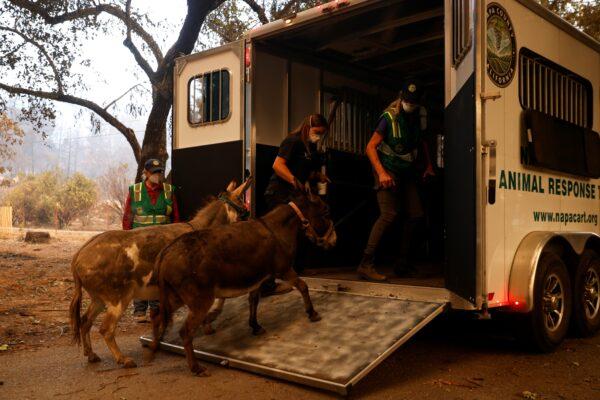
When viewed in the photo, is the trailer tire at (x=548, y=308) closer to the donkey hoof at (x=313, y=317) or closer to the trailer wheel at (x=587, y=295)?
the trailer wheel at (x=587, y=295)

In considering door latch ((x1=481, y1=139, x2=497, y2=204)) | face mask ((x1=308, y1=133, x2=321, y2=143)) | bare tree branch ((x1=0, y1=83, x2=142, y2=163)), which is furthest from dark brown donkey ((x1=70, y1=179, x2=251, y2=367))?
bare tree branch ((x1=0, y1=83, x2=142, y2=163))

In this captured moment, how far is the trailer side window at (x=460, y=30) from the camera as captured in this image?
4.59 metres

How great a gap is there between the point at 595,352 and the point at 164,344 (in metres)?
4.08

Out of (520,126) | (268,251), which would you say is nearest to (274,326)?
(268,251)

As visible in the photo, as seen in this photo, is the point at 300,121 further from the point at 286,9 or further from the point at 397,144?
the point at 286,9

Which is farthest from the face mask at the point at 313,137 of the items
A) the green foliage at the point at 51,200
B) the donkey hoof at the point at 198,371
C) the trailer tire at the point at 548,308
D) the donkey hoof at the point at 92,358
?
the green foliage at the point at 51,200

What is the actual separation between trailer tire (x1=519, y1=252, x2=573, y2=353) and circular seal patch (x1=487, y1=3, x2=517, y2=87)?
1.66 metres

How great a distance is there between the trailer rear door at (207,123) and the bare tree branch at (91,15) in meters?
8.40

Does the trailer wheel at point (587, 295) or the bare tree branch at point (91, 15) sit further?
the bare tree branch at point (91, 15)

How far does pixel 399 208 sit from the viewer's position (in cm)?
600

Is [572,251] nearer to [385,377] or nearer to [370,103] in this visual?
[385,377]

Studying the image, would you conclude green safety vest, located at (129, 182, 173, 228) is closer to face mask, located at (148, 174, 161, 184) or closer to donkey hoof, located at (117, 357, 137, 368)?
face mask, located at (148, 174, 161, 184)

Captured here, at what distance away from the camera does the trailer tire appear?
5.01 meters

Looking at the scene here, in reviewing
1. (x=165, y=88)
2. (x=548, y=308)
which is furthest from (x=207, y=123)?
(x=165, y=88)
